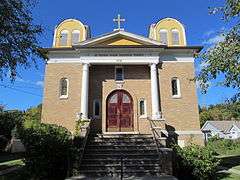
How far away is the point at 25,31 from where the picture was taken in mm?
12234

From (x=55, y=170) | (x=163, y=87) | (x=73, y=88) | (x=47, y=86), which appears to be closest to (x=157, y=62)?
(x=163, y=87)

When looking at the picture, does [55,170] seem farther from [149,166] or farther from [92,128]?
[92,128]

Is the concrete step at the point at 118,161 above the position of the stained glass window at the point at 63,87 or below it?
below

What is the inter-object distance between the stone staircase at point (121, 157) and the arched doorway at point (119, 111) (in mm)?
3158

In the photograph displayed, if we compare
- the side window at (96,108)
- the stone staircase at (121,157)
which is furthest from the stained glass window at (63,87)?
the stone staircase at (121,157)

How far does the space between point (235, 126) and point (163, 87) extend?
57.1m

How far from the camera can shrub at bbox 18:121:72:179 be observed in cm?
1388

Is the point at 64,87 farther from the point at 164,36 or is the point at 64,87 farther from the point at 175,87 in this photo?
the point at 164,36

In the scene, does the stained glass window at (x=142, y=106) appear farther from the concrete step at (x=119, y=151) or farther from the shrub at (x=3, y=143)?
the shrub at (x=3, y=143)

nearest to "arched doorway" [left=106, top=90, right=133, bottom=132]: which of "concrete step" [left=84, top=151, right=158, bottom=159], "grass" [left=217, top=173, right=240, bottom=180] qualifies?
"concrete step" [left=84, top=151, right=158, bottom=159]

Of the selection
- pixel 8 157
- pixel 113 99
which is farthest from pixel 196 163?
pixel 8 157

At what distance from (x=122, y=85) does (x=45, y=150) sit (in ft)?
35.1

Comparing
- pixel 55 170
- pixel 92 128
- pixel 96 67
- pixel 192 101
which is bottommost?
pixel 55 170

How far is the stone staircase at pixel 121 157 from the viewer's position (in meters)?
15.2
